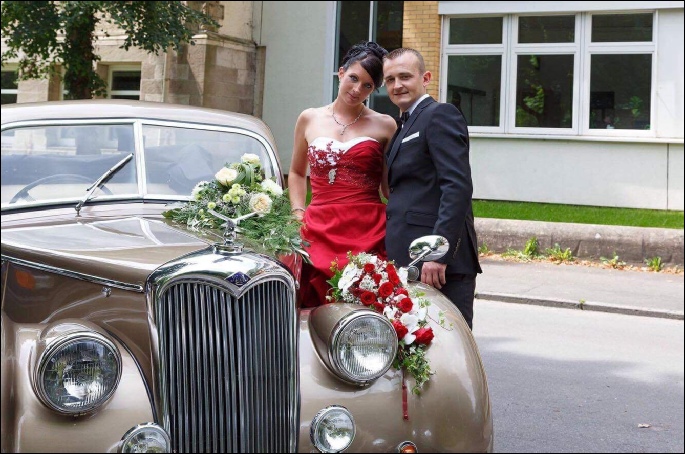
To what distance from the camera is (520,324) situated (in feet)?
29.8

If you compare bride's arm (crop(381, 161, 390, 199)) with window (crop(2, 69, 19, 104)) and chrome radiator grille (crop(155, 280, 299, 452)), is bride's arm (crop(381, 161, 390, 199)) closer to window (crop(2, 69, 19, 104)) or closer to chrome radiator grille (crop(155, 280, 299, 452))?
chrome radiator grille (crop(155, 280, 299, 452))

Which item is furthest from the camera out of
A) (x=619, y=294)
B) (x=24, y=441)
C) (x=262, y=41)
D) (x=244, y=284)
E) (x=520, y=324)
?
(x=262, y=41)

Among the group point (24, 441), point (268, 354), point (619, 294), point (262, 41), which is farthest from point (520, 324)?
point (262, 41)

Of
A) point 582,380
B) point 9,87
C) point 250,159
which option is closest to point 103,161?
point 250,159

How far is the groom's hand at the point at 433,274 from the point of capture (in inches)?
168

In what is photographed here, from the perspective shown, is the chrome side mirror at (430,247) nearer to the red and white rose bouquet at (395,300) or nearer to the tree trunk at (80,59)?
the red and white rose bouquet at (395,300)

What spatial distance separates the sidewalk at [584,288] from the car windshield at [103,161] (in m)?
6.53

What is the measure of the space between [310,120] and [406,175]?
3.07 feet

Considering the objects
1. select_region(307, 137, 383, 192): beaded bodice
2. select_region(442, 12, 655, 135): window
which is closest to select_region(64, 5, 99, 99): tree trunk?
select_region(442, 12, 655, 135): window

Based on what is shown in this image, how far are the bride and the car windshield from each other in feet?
1.74

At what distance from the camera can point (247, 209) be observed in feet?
13.8

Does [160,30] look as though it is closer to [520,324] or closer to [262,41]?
[262,41]

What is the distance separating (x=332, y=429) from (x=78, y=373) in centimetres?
99

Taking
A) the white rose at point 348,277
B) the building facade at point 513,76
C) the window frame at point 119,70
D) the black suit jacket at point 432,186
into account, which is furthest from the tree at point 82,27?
the white rose at point 348,277
